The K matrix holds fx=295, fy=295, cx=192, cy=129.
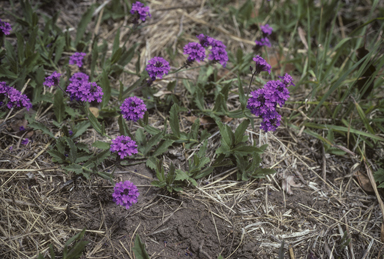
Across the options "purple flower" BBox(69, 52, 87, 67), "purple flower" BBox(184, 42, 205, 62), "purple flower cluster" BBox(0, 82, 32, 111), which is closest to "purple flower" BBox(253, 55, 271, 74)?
"purple flower" BBox(184, 42, 205, 62)

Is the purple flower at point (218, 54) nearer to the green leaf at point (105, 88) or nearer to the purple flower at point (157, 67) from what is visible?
the purple flower at point (157, 67)

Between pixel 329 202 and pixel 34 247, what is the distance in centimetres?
258

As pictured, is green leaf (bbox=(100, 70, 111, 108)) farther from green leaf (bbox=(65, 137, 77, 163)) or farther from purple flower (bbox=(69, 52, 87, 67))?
green leaf (bbox=(65, 137, 77, 163))

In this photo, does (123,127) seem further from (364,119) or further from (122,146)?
(364,119)

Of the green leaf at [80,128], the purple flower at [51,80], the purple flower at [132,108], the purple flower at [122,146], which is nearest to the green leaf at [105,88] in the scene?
the green leaf at [80,128]

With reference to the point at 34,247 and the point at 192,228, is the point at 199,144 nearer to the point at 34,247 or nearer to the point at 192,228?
the point at 192,228

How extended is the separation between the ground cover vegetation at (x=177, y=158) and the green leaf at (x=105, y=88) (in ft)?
0.03

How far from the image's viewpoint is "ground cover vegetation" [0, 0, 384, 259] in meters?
2.38

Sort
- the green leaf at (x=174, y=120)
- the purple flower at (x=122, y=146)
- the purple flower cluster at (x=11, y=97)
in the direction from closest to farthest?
the purple flower at (x=122, y=146)
the purple flower cluster at (x=11, y=97)
the green leaf at (x=174, y=120)

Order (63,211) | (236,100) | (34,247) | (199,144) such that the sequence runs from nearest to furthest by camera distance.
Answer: (34,247) < (63,211) < (199,144) < (236,100)

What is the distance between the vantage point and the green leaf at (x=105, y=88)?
9.91ft

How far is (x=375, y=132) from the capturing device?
3.21 meters

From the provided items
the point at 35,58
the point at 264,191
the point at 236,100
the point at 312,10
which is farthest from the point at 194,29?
the point at 264,191

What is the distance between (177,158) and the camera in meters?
2.92
